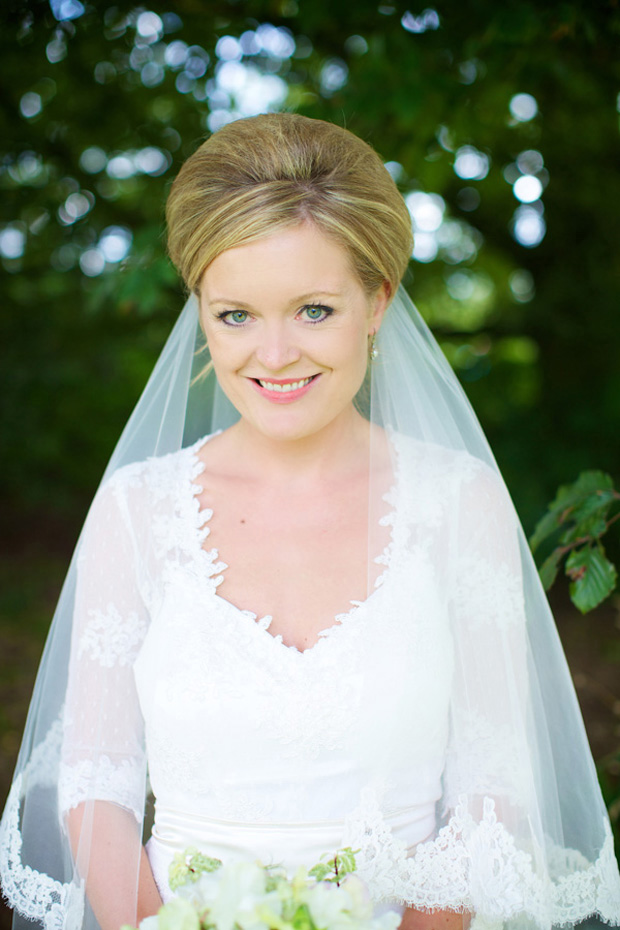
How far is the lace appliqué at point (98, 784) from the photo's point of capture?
6.54 feet

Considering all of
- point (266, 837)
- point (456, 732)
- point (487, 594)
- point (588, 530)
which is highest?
point (588, 530)

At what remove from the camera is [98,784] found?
201 centimetres

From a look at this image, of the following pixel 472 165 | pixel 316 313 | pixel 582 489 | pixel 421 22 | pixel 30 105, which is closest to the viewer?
pixel 316 313

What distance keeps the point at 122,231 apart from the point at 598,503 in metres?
3.30

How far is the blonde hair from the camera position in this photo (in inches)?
74.7

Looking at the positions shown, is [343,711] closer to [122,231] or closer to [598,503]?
[598,503]

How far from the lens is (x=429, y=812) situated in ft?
6.64

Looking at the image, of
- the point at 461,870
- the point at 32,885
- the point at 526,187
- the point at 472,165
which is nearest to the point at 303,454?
the point at 461,870

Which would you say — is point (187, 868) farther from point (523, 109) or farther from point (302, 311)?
point (523, 109)

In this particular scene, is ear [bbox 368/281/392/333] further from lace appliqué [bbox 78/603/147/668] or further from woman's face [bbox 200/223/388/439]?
lace appliqué [bbox 78/603/147/668]

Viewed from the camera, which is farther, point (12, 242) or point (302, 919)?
point (12, 242)

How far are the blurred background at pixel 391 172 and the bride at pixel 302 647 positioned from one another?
3.26ft

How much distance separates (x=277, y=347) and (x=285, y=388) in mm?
127

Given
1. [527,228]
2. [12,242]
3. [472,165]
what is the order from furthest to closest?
1. [527,228]
2. [12,242]
3. [472,165]
